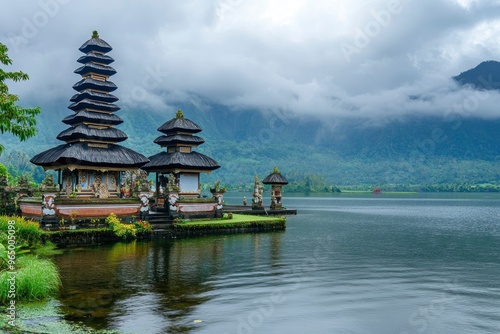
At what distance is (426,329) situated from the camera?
41.8 feet

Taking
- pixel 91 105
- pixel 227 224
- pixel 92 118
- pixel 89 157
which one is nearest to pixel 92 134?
pixel 92 118

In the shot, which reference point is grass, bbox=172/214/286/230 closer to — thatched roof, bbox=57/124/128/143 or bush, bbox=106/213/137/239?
bush, bbox=106/213/137/239

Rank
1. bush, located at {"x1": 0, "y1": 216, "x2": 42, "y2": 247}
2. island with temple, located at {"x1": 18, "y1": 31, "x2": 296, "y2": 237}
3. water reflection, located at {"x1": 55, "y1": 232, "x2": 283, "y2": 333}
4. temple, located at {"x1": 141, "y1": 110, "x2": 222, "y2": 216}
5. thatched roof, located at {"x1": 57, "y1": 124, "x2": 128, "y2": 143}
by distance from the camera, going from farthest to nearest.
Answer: temple, located at {"x1": 141, "y1": 110, "x2": 222, "y2": 216}
thatched roof, located at {"x1": 57, "y1": 124, "x2": 128, "y2": 143}
island with temple, located at {"x1": 18, "y1": 31, "x2": 296, "y2": 237}
bush, located at {"x1": 0, "y1": 216, "x2": 42, "y2": 247}
water reflection, located at {"x1": 55, "y1": 232, "x2": 283, "y2": 333}

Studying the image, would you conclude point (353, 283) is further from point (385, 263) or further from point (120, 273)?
point (120, 273)

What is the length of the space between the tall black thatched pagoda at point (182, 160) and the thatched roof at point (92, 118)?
15.4 feet

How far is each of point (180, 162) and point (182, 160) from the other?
46cm

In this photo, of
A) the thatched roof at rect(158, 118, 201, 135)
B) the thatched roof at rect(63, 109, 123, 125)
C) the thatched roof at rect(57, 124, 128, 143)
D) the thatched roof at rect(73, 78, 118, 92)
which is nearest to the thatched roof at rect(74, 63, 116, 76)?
the thatched roof at rect(73, 78, 118, 92)

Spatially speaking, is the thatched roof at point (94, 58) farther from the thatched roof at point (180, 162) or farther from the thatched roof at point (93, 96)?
the thatched roof at point (180, 162)

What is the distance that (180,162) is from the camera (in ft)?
138

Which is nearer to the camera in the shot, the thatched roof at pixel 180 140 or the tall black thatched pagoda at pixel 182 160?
the tall black thatched pagoda at pixel 182 160

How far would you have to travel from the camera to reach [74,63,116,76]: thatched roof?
140 ft

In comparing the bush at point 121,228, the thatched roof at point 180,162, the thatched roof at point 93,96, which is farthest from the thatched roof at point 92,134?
the bush at point 121,228

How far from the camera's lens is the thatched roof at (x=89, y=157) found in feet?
118

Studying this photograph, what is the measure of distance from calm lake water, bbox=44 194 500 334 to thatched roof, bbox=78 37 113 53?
2132cm
